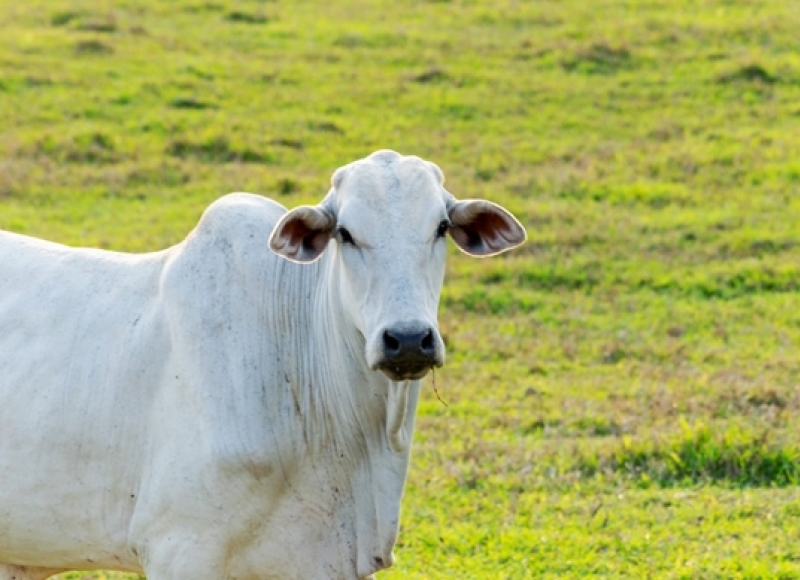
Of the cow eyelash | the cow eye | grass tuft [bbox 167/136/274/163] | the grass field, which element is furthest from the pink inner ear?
grass tuft [bbox 167/136/274/163]

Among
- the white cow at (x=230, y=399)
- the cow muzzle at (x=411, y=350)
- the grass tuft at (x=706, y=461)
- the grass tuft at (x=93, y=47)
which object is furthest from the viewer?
the grass tuft at (x=93, y=47)

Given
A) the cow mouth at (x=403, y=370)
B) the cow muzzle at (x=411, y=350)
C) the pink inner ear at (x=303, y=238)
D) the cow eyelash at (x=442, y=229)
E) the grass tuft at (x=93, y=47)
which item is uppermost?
the grass tuft at (x=93, y=47)

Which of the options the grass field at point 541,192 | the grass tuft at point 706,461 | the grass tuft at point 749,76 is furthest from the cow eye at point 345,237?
the grass tuft at point 749,76

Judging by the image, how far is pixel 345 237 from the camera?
4242mm

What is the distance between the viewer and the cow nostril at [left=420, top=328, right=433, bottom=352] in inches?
154

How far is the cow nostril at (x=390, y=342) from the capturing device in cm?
392

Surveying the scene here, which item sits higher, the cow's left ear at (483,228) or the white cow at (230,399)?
the cow's left ear at (483,228)

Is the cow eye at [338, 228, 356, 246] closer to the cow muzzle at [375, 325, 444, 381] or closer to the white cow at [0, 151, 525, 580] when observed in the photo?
the white cow at [0, 151, 525, 580]

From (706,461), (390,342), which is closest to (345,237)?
(390,342)

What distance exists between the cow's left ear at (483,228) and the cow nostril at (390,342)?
56 cm

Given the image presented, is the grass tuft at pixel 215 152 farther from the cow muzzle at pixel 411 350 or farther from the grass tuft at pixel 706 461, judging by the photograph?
the cow muzzle at pixel 411 350

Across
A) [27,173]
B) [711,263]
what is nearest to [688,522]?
[711,263]

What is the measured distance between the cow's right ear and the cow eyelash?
0.30 metres

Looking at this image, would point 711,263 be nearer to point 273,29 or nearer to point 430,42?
point 430,42
